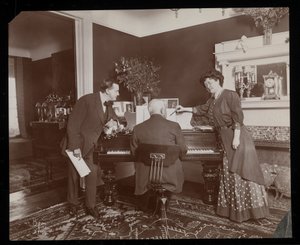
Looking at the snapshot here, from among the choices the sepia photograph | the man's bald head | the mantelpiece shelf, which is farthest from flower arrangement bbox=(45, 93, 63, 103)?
the mantelpiece shelf

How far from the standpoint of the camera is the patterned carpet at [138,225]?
2902 mm

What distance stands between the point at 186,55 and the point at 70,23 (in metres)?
1.57

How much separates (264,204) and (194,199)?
0.86m

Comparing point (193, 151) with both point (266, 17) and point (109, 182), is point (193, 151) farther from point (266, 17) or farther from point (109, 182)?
point (266, 17)

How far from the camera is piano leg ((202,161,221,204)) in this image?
10.7 ft

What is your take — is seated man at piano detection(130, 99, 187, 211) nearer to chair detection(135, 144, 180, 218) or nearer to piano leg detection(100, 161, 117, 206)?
chair detection(135, 144, 180, 218)

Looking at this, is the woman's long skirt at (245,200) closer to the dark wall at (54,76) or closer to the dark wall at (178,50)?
the dark wall at (178,50)

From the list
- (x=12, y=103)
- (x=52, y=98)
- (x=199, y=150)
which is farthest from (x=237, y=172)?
(x=12, y=103)

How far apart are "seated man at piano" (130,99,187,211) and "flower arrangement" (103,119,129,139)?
→ 33cm

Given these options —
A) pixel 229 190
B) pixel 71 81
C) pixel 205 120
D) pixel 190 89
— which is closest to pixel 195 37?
pixel 190 89

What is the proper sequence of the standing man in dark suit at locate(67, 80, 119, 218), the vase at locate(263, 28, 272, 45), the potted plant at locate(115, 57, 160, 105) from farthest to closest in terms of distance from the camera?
1. the potted plant at locate(115, 57, 160, 105)
2. the vase at locate(263, 28, 272, 45)
3. the standing man in dark suit at locate(67, 80, 119, 218)

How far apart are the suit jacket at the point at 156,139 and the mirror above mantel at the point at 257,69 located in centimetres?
113

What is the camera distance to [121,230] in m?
2.96

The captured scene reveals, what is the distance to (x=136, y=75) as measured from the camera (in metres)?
3.76
